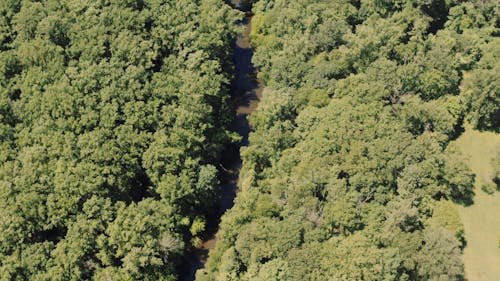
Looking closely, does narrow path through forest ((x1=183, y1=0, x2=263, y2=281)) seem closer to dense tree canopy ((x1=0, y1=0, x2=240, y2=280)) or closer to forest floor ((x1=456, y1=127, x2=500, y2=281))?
dense tree canopy ((x1=0, y1=0, x2=240, y2=280))

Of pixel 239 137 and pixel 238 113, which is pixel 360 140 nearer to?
pixel 239 137

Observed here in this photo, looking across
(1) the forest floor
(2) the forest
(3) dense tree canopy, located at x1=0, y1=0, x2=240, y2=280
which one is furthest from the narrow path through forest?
(1) the forest floor

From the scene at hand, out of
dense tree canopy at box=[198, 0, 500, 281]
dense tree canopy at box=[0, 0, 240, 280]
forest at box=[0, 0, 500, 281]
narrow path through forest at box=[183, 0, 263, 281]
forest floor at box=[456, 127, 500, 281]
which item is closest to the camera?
Result: dense tree canopy at box=[198, 0, 500, 281]

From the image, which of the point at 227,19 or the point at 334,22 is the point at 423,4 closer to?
the point at 334,22

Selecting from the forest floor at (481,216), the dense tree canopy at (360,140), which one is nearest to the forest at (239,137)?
the dense tree canopy at (360,140)

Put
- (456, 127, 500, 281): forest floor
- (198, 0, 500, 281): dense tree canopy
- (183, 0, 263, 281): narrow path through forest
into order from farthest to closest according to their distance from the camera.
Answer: (183, 0, 263, 281): narrow path through forest → (456, 127, 500, 281): forest floor → (198, 0, 500, 281): dense tree canopy

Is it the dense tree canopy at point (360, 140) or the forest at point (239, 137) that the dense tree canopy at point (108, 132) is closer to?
the forest at point (239, 137)

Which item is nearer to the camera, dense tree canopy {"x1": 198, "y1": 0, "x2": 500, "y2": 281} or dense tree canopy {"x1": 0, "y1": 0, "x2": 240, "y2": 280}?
dense tree canopy {"x1": 198, "y1": 0, "x2": 500, "y2": 281}

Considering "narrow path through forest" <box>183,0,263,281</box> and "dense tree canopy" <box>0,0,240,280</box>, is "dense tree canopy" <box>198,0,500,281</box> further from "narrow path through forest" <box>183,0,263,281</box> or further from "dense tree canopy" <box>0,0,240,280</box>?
"dense tree canopy" <box>0,0,240,280</box>
